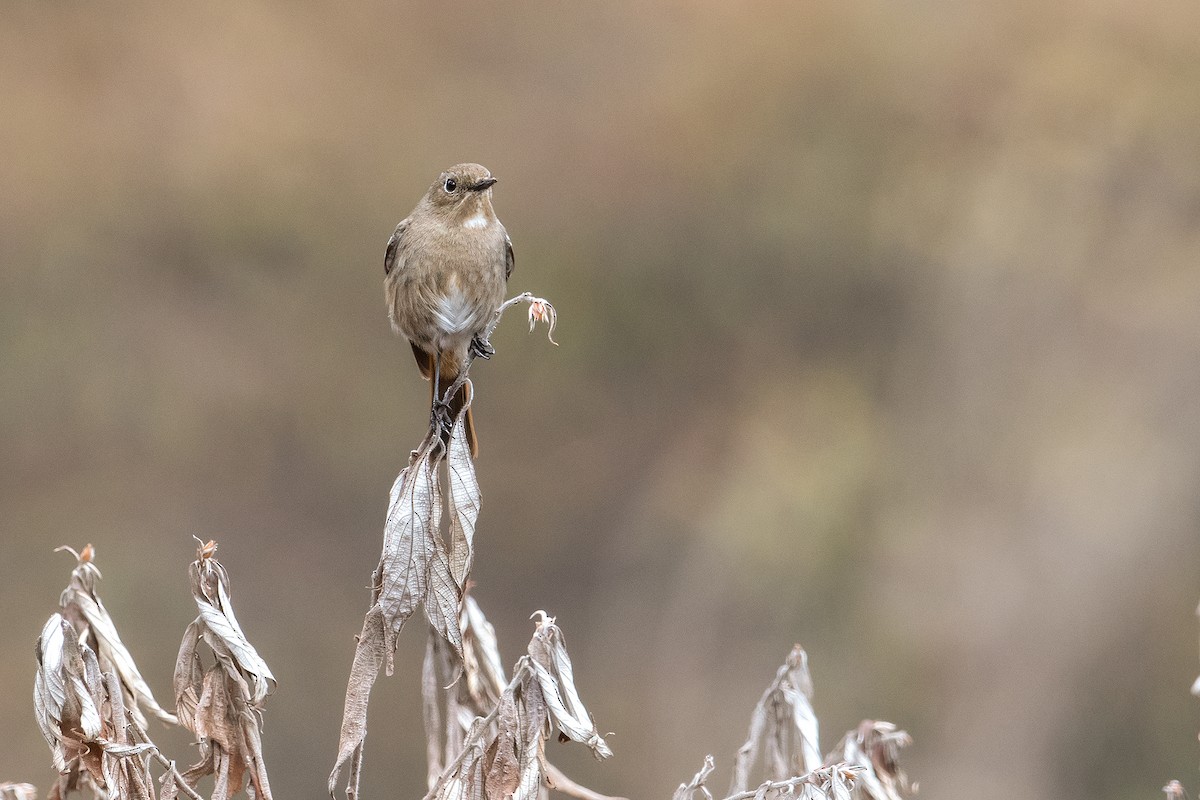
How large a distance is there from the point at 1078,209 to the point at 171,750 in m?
5.44

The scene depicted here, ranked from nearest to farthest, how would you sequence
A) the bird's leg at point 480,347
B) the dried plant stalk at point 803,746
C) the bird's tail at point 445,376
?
the dried plant stalk at point 803,746 < the bird's tail at point 445,376 < the bird's leg at point 480,347

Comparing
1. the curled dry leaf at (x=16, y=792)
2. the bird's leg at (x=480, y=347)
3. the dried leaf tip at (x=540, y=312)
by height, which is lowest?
the curled dry leaf at (x=16, y=792)

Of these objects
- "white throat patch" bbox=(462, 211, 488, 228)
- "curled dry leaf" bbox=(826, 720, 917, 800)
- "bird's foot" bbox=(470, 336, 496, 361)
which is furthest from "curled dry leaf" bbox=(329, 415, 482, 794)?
"white throat patch" bbox=(462, 211, 488, 228)

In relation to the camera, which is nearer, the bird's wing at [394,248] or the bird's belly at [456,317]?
the bird's belly at [456,317]

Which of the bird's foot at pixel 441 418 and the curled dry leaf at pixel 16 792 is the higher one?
the bird's foot at pixel 441 418

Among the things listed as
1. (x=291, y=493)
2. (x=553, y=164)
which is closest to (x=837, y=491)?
(x=553, y=164)

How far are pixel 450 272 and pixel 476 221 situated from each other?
0.20 metres

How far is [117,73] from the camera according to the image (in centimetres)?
804

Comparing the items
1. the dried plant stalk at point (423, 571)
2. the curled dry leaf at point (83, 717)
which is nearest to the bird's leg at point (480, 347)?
the dried plant stalk at point (423, 571)

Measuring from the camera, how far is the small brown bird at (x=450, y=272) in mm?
3096

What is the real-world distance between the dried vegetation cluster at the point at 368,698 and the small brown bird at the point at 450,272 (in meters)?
0.94

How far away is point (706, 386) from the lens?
7875 millimetres

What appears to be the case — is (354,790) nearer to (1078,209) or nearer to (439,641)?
(439,641)

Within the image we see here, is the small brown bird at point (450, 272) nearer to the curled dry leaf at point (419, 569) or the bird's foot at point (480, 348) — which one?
the bird's foot at point (480, 348)
